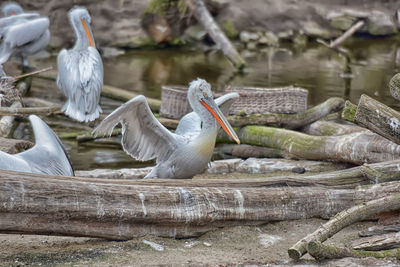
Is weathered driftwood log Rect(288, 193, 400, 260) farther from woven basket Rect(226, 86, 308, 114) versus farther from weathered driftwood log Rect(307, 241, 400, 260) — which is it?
woven basket Rect(226, 86, 308, 114)

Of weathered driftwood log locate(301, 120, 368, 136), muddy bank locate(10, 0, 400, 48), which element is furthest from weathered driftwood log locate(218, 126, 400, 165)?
muddy bank locate(10, 0, 400, 48)

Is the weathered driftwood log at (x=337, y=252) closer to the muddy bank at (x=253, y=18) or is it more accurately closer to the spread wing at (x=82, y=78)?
the spread wing at (x=82, y=78)

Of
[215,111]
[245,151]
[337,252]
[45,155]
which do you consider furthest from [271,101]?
[337,252]

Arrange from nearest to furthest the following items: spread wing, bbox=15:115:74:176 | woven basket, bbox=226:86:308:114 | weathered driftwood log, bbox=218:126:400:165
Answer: spread wing, bbox=15:115:74:176 < weathered driftwood log, bbox=218:126:400:165 < woven basket, bbox=226:86:308:114

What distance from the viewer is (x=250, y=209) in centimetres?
378

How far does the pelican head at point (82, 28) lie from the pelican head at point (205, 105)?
2912 mm

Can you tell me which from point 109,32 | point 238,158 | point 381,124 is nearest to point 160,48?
point 109,32

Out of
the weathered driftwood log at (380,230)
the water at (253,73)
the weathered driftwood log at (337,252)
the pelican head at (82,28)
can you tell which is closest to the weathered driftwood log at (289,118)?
the water at (253,73)

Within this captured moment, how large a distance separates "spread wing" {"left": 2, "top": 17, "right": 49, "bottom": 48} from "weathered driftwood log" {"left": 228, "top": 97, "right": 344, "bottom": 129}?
3.75 m

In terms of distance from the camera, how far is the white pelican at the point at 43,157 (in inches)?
147

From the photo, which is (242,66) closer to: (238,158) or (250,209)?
(238,158)

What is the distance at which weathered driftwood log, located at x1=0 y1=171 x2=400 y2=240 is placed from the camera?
3.13 m

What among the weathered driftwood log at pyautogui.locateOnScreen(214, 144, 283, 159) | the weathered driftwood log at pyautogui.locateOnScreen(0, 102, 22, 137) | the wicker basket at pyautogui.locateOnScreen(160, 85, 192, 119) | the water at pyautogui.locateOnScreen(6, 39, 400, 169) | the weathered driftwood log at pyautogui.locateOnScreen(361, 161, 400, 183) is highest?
the weathered driftwood log at pyautogui.locateOnScreen(361, 161, 400, 183)

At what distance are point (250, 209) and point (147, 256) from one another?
774 mm
